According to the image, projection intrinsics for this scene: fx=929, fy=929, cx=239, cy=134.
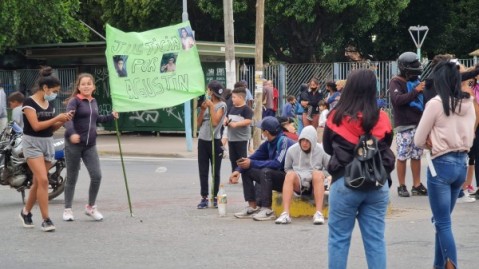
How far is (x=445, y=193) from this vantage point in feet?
23.8

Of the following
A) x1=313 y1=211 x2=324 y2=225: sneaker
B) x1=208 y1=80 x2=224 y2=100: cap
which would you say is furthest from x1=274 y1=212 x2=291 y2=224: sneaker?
x1=208 y1=80 x2=224 y2=100: cap

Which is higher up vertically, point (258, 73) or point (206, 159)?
point (258, 73)

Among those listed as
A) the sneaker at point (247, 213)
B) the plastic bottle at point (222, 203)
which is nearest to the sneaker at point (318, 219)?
the sneaker at point (247, 213)

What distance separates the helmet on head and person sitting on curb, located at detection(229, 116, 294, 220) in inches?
87.0

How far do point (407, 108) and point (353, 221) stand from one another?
607 centimetres

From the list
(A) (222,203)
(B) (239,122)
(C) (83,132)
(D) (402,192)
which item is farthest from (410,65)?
(C) (83,132)

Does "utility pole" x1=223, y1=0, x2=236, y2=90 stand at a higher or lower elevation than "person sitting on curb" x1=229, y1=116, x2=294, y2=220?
higher

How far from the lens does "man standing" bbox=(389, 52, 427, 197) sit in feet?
39.7

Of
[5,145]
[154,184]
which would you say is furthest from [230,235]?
[154,184]

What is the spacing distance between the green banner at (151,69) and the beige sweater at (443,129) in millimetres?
4502

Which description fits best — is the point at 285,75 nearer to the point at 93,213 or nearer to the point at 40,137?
the point at 93,213

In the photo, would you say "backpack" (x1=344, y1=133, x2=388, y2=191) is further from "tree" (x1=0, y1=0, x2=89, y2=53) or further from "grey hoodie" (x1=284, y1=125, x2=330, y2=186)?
"tree" (x1=0, y1=0, x2=89, y2=53)

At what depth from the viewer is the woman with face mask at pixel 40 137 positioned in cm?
1027

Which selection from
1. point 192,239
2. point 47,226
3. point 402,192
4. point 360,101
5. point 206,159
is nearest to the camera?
point 360,101
